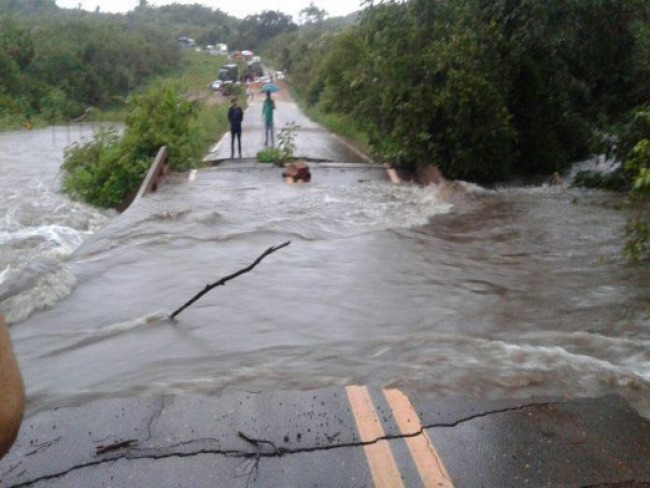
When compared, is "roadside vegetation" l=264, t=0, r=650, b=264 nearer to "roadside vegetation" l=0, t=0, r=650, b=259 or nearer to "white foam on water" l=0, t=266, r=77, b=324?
"roadside vegetation" l=0, t=0, r=650, b=259

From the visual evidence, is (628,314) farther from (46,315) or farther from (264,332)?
(46,315)

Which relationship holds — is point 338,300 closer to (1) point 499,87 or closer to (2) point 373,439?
(2) point 373,439

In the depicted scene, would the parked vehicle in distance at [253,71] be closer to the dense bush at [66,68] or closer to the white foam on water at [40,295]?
the dense bush at [66,68]

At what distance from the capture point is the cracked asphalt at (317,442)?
4.12 metres

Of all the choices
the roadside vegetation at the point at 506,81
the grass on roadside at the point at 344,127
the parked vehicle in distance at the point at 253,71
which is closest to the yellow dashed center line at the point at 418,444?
the roadside vegetation at the point at 506,81

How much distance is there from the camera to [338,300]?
8.02m

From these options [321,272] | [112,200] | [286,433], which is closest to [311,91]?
[112,200]

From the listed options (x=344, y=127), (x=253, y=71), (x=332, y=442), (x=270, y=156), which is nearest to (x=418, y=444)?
(x=332, y=442)

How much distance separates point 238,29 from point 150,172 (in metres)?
116

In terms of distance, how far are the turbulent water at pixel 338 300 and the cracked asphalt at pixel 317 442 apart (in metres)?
0.32

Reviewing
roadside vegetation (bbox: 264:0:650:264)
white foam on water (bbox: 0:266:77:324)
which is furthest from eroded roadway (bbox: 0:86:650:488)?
roadside vegetation (bbox: 264:0:650:264)

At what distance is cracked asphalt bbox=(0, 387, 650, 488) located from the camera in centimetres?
412

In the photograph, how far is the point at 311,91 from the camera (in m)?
49.7

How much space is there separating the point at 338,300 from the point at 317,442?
3538 millimetres
